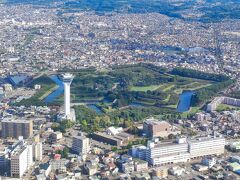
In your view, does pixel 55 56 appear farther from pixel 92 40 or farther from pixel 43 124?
pixel 43 124

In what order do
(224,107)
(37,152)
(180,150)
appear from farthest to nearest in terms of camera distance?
(224,107)
(180,150)
(37,152)

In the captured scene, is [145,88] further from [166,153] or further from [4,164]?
[4,164]

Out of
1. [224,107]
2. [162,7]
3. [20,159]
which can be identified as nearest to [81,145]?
[20,159]

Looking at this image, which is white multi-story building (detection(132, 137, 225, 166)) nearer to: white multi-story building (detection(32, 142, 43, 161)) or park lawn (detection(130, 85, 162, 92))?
white multi-story building (detection(32, 142, 43, 161))

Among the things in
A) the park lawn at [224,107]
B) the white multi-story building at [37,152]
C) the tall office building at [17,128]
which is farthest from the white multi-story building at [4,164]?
the park lawn at [224,107]

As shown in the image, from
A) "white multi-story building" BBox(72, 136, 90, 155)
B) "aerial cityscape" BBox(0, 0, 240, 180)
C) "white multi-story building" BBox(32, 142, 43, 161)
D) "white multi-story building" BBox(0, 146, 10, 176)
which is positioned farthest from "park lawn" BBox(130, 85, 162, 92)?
"white multi-story building" BBox(0, 146, 10, 176)

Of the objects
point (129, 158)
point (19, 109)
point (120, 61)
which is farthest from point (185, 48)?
point (129, 158)
